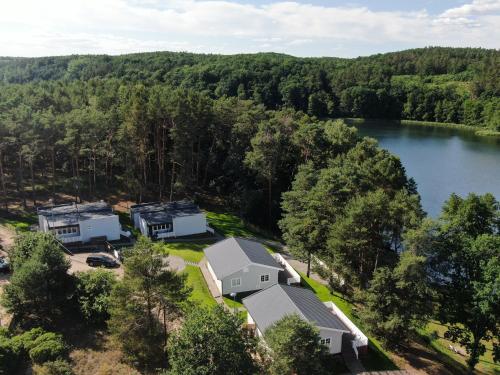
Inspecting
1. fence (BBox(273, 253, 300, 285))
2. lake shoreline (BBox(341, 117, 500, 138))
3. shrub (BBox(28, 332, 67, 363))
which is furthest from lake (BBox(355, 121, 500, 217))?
shrub (BBox(28, 332, 67, 363))

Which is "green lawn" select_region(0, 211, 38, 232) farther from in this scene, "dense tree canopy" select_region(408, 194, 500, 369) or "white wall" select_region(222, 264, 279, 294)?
"dense tree canopy" select_region(408, 194, 500, 369)

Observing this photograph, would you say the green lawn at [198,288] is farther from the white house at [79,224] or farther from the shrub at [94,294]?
the white house at [79,224]

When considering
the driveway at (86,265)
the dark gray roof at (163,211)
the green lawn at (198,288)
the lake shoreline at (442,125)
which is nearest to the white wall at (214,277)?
the green lawn at (198,288)

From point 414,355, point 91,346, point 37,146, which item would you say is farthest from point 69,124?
point 414,355

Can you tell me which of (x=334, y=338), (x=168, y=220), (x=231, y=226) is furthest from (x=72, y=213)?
(x=334, y=338)

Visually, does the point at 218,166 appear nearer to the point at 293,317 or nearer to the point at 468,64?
the point at 293,317
